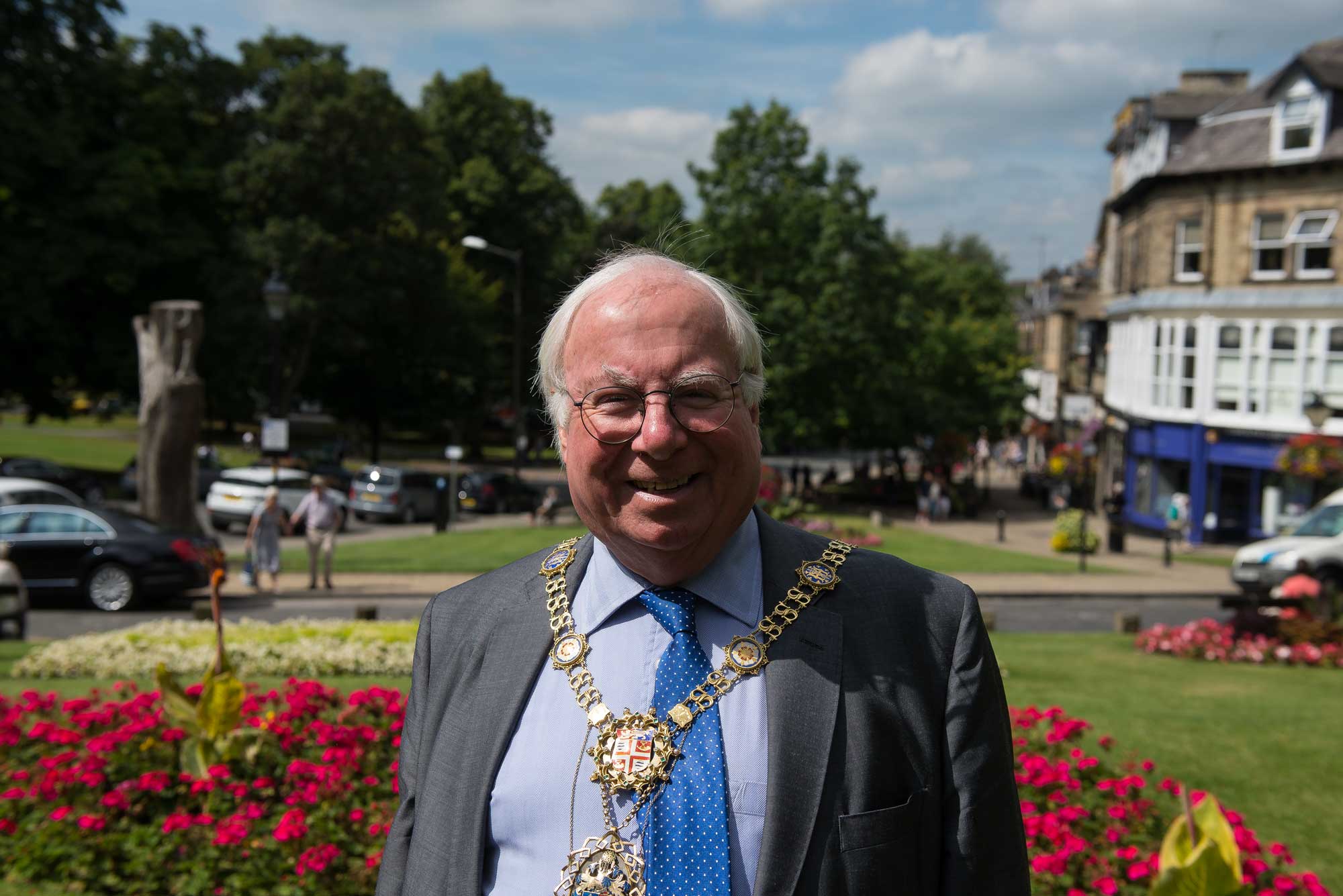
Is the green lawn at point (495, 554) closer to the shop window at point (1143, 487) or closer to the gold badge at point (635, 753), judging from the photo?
the shop window at point (1143, 487)

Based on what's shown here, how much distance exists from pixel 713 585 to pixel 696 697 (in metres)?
0.25

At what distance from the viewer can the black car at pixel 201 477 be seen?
35.9 m

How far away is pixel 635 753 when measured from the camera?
245cm

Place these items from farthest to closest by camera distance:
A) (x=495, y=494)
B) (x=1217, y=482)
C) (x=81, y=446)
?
1. (x=81, y=446)
2. (x=495, y=494)
3. (x=1217, y=482)

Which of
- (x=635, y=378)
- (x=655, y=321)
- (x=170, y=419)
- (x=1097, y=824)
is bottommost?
(x=1097, y=824)

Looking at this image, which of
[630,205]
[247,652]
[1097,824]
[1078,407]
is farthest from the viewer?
[630,205]

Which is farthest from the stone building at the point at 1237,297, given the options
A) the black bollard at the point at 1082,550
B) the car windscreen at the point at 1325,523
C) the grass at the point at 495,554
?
the car windscreen at the point at 1325,523

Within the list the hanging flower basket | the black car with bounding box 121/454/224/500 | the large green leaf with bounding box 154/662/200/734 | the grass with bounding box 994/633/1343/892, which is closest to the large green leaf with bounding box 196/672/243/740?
the large green leaf with bounding box 154/662/200/734

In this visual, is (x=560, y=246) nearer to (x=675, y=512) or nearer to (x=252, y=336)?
(x=252, y=336)

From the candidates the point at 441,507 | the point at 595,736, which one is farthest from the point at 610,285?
the point at 441,507

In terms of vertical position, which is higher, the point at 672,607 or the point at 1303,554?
the point at 672,607

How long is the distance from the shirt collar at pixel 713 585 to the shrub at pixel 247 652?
346 inches

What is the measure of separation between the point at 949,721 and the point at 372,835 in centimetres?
445

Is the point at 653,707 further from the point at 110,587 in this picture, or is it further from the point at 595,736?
the point at 110,587
